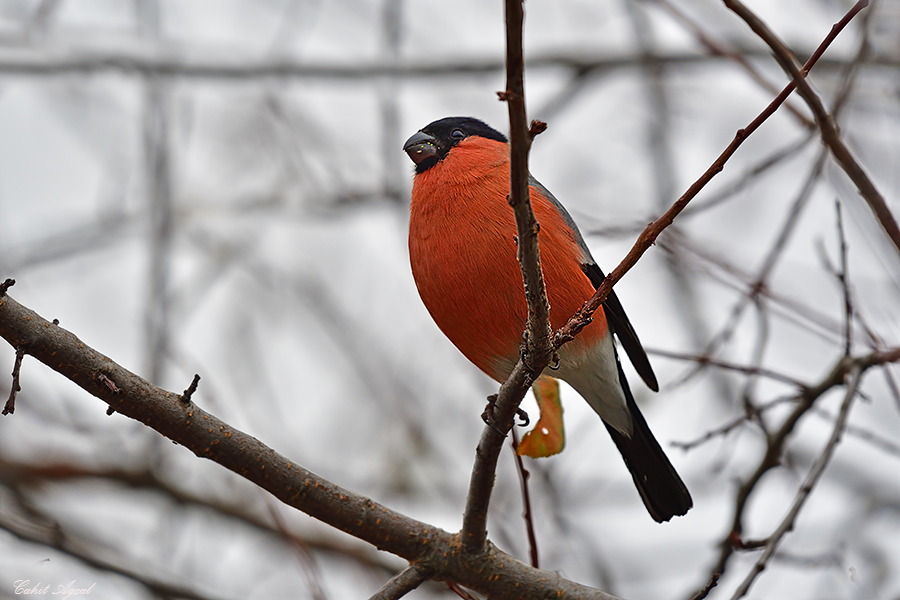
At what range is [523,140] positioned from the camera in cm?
173

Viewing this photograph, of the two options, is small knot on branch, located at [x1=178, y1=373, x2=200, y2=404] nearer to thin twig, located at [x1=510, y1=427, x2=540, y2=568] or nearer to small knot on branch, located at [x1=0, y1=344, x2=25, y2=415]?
small knot on branch, located at [x1=0, y1=344, x2=25, y2=415]

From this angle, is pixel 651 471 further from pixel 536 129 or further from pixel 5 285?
pixel 5 285

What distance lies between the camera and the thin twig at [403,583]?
7.84 feet

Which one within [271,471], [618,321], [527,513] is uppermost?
[618,321]

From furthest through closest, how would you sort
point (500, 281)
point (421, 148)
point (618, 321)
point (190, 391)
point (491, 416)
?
1. point (421, 148)
2. point (618, 321)
3. point (500, 281)
4. point (491, 416)
5. point (190, 391)

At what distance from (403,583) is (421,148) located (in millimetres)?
1909

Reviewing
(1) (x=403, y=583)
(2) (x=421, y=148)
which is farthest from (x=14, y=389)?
(2) (x=421, y=148)

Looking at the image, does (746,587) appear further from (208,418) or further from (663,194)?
(663,194)

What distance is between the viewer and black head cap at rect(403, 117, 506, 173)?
3.53m

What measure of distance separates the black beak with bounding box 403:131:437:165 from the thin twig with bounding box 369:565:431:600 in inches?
70.7

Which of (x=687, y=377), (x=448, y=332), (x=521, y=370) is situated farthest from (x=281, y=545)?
(x=521, y=370)

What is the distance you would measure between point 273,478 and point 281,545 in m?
2.99

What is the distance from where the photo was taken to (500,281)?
2.97 meters

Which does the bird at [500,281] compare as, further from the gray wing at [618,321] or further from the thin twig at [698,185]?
the thin twig at [698,185]
